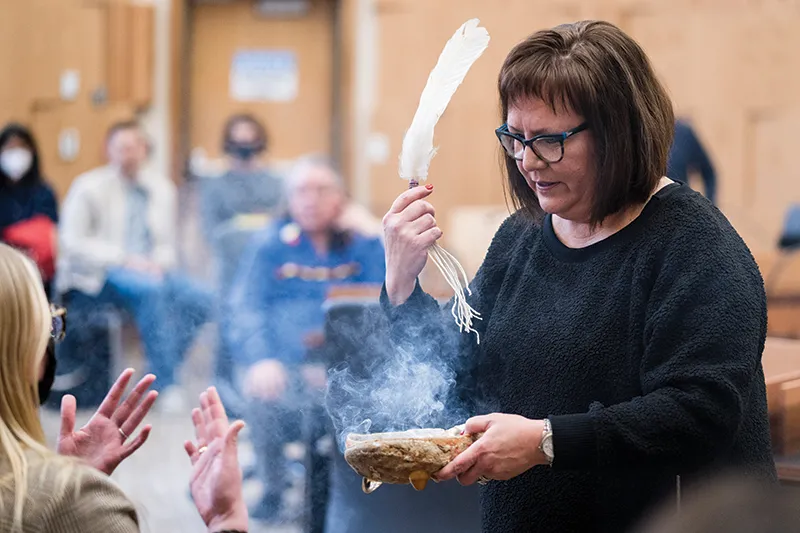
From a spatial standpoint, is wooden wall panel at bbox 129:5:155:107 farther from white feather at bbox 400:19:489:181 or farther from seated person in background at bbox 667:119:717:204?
white feather at bbox 400:19:489:181

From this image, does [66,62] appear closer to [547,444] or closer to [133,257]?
[133,257]

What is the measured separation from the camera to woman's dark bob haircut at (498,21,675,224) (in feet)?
5.43

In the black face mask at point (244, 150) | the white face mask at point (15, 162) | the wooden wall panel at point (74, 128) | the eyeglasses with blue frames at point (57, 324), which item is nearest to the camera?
the eyeglasses with blue frames at point (57, 324)

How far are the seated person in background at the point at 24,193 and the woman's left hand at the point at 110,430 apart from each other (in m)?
4.39

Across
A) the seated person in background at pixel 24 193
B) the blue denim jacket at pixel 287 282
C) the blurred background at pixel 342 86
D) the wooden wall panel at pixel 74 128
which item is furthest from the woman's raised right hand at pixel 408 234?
the wooden wall panel at pixel 74 128

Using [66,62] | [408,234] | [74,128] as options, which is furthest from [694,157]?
[408,234]

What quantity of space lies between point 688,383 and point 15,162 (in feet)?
17.7

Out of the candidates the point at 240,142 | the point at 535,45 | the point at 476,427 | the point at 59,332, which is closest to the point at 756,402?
the point at 476,427

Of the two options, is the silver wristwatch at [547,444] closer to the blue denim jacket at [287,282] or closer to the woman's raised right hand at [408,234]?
the woman's raised right hand at [408,234]

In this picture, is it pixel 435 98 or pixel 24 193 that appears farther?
pixel 24 193

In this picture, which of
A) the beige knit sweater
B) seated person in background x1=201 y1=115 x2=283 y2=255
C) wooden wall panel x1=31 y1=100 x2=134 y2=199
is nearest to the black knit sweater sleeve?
the beige knit sweater

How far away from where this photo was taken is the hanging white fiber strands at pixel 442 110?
6.24 ft

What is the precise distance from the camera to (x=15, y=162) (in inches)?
240

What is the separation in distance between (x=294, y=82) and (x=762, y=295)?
278 inches
